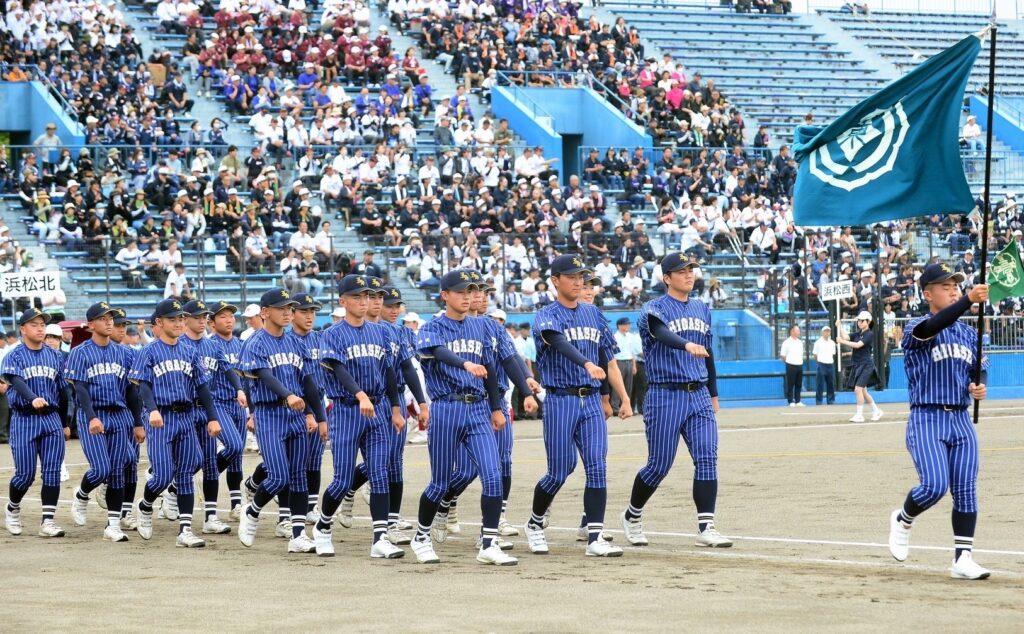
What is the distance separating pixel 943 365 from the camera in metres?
10.1

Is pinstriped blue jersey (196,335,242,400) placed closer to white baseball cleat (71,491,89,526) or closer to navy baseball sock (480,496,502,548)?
white baseball cleat (71,491,89,526)

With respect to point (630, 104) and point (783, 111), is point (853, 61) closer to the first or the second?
point (783, 111)

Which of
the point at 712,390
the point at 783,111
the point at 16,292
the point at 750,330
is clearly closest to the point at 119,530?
the point at 712,390

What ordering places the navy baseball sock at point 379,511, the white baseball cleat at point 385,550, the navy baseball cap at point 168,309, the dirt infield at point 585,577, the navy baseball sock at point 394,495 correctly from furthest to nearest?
the navy baseball cap at point 168,309 → the navy baseball sock at point 394,495 → the navy baseball sock at point 379,511 → the white baseball cleat at point 385,550 → the dirt infield at point 585,577

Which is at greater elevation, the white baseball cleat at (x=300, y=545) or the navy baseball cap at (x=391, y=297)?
the navy baseball cap at (x=391, y=297)

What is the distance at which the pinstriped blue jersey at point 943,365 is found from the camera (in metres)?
10.1

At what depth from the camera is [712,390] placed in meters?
12.0

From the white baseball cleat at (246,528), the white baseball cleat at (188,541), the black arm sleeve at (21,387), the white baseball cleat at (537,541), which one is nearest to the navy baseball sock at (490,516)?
the white baseball cleat at (537,541)

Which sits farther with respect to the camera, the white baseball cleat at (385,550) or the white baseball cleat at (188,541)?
the white baseball cleat at (188,541)

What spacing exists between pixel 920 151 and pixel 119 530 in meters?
7.41

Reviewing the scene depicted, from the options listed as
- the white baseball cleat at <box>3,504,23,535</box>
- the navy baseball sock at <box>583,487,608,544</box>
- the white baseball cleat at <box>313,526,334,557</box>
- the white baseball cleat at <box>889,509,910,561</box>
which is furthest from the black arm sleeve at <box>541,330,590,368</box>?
the white baseball cleat at <box>3,504,23,535</box>

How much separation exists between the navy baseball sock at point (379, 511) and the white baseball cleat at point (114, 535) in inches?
113

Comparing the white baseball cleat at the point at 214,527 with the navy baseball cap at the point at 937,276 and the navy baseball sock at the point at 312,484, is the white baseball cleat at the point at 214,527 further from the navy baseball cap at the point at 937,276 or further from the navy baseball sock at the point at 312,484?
the navy baseball cap at the point at 937,276

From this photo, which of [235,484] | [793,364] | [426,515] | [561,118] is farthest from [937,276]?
[561,118]
